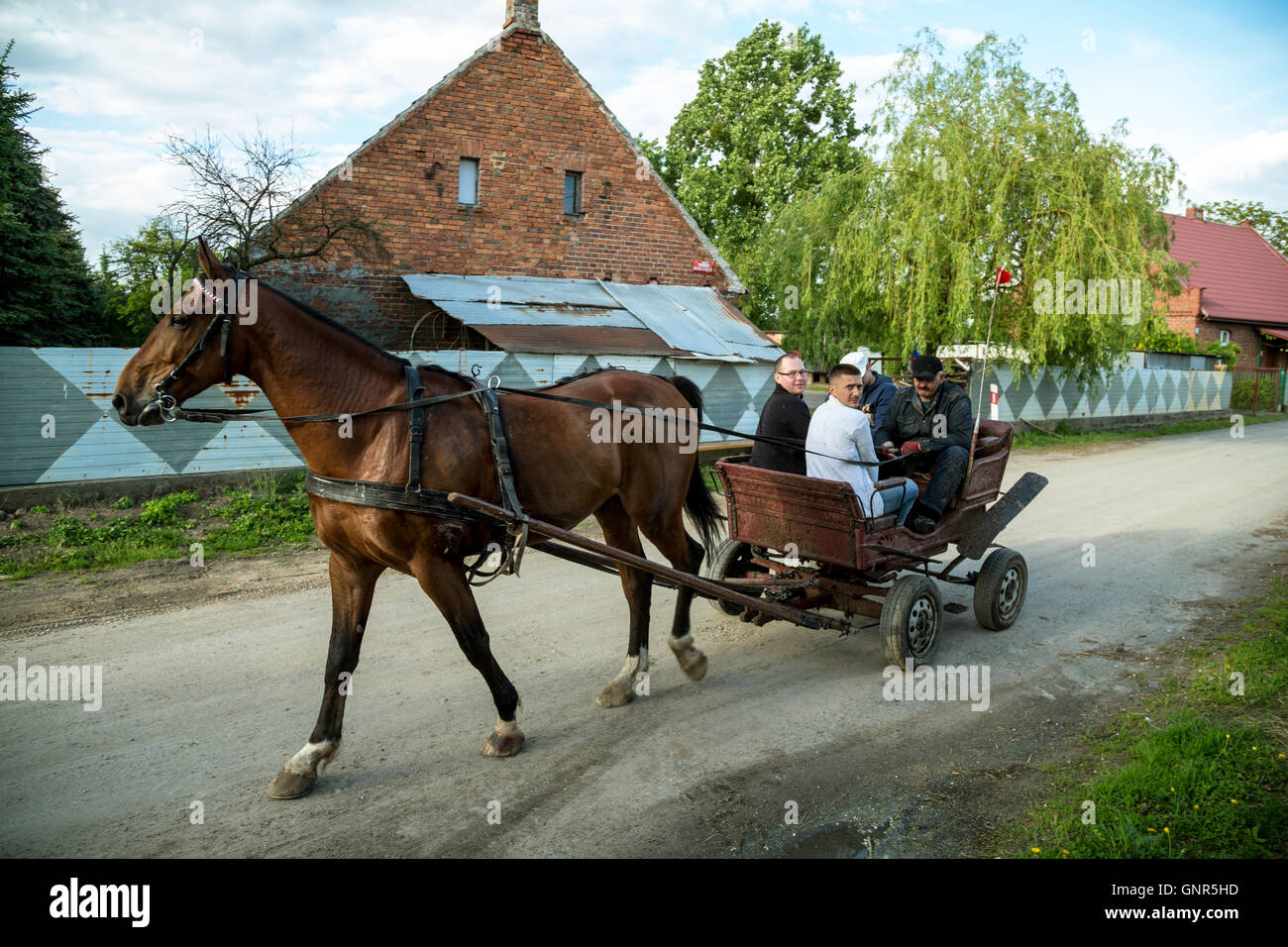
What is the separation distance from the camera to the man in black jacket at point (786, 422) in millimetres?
6035

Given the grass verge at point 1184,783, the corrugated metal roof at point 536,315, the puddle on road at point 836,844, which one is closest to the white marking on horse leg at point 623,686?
the puddle on road at point 836,844

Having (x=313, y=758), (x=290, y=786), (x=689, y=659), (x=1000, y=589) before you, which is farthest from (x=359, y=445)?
(x=1000, y=589)

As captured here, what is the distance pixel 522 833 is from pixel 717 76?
34.9 m

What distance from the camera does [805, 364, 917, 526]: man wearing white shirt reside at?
5.52 m

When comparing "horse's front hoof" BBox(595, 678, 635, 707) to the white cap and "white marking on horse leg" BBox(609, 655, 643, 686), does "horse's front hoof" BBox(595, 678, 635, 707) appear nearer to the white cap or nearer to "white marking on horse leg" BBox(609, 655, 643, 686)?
"white marking on horse leg" BBox(609, 655, 643, 686)

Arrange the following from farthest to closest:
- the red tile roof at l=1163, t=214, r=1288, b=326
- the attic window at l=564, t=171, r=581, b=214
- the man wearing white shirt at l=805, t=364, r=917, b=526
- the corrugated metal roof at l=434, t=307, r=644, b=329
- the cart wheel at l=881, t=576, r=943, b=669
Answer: the red tile roof at l=1163, t=214, r=1288, b=326 → the attic window at l=564, t=171, r=581, b=214 → the corrugated metal roof at l=434, t=307, r=644, b=329 → the man wearing white shirt at l=805, t=364, r=917, b=526 → the cart wheel at l=881, t=576, r=943, b=669

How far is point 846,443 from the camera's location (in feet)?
18.1

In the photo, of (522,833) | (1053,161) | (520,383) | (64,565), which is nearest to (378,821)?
(522,833)

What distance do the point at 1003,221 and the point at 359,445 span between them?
16360 millimetres

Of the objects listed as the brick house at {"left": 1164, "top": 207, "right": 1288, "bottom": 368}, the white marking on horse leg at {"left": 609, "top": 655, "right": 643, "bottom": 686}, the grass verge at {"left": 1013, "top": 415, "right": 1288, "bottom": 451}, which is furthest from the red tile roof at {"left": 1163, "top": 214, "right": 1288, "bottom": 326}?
the white marking on horse leg at {"left": 609, "top": 655, "right": 643, "bottom": 686}

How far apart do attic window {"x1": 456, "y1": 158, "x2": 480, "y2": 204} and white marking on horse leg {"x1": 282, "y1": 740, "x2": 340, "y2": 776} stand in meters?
12.8

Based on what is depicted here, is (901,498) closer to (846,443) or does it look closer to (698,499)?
(846,443)

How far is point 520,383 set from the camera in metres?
12.8

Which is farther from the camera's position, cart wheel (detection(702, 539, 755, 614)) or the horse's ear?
cart wheel (detection(702, 539, 755, 614))
